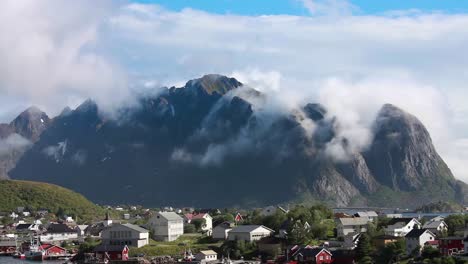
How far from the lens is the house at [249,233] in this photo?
69.7 meters

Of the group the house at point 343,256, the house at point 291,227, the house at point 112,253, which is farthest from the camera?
the house at point 112,253

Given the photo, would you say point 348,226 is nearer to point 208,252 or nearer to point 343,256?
point 343,256

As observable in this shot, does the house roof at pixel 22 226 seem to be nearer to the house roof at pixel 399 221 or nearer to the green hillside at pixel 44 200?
the green hillside at pixel 44 200

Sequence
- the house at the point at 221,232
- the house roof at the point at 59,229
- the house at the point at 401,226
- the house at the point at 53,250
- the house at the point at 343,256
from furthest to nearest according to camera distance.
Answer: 1. the house roof at the point at 59,229
2. the house at the point at 53,250
3. the house at the point at 221,232
4. the house at the point at 401,226
5. the house at the point at 343,256

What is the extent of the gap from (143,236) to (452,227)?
87.4ft

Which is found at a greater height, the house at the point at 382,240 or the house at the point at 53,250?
the house at the point at 53,250

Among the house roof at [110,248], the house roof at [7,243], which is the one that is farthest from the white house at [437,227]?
the house roof at [7,243]

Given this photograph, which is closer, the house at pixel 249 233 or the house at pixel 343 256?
the house at pixel 343 256

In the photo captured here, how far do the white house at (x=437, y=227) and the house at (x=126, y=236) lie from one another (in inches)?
967

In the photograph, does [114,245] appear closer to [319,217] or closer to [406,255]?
[319,217]

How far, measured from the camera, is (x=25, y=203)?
12912 centimetres

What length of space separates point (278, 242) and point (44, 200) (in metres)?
73.0

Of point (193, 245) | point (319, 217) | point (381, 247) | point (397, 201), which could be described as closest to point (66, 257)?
point (193, 245)

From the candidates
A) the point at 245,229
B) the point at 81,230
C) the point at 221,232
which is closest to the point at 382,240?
the point at 245,229
